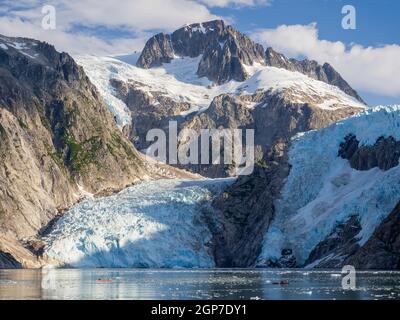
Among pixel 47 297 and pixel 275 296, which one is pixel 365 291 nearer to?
pixel 275 296

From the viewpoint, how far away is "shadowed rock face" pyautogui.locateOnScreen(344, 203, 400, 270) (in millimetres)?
187125

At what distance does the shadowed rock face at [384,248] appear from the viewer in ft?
614

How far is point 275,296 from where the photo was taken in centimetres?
10781

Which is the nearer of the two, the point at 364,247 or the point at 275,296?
the point at 275,296

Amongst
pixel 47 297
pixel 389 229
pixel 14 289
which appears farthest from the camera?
pixel 389 229

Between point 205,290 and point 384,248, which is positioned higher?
point 384,248

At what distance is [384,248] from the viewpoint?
190m

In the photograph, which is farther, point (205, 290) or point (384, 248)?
point (384, 248)

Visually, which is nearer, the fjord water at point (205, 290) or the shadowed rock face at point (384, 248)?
the fjord water at point (205, 290)

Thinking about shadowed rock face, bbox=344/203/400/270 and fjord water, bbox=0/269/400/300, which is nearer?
fjord water, bbox=0/269/400/300
